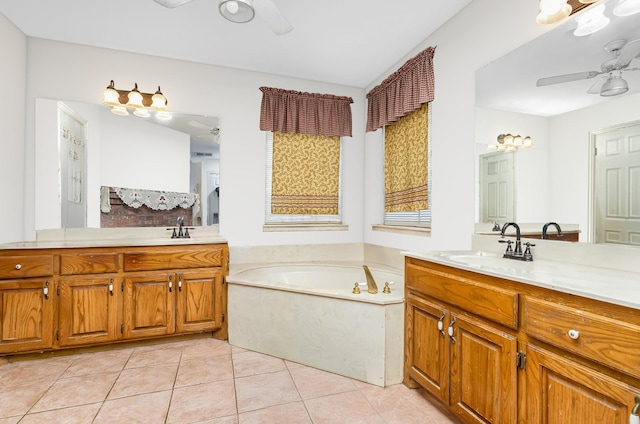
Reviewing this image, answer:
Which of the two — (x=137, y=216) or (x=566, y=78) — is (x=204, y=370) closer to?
(x=137, y=216)

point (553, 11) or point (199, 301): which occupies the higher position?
point (553, 11)

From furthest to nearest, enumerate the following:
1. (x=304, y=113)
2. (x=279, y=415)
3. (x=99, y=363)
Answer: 1. (x=304, y=113)
2. (x=99, y=363)
3. (x=279, y=415)

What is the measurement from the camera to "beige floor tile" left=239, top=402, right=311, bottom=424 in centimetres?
173

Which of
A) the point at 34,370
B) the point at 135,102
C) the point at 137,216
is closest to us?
the point at 34,370

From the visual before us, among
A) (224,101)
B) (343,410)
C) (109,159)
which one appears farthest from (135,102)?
(343,410)

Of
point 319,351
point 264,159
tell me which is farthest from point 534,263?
point 264,159

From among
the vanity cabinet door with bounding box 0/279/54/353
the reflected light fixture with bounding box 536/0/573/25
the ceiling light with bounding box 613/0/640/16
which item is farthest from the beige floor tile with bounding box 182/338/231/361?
the ceiling light with bounding box 613/0/640/16

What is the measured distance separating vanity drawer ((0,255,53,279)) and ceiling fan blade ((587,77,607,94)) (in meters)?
3.47

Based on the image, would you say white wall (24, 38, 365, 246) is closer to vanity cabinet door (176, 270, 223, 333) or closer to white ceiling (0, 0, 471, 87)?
white ceiling (0, 0, 471, 87)

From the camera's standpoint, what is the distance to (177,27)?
8.39 ft

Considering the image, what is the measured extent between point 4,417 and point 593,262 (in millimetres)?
3104

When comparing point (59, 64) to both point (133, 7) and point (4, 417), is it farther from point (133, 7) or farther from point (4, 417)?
point (4, 417)

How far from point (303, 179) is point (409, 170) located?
1.14m

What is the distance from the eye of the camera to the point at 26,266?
2.31 metres
